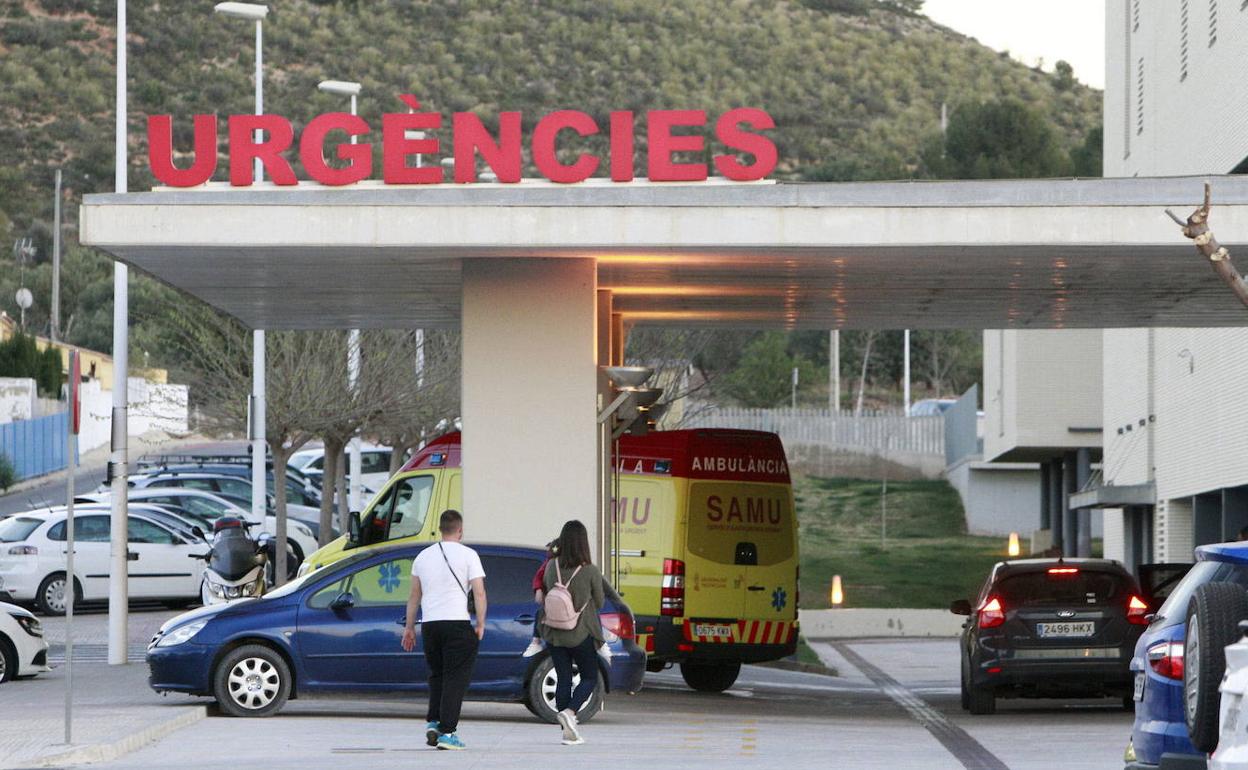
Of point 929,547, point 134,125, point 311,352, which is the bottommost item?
point 929,547

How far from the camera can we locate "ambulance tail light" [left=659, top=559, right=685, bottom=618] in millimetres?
22062

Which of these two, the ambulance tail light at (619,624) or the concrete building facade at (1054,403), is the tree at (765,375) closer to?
the concrete building facade at (1054,403)

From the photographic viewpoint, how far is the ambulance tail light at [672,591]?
22062 millimetres

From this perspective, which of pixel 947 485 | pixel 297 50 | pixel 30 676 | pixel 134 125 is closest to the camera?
pixel 30 676

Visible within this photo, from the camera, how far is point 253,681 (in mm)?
17203

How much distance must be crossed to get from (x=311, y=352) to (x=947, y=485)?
1360 inches

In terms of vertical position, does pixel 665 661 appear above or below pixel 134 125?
below

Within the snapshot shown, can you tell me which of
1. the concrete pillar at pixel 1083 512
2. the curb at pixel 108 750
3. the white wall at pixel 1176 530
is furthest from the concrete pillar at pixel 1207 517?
the curb at pixel 108 750

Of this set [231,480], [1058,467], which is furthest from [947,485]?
[231,480]

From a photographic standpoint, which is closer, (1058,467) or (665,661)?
(665,661)

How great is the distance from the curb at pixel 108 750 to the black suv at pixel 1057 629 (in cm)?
774

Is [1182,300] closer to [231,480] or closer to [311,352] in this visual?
[311,352]

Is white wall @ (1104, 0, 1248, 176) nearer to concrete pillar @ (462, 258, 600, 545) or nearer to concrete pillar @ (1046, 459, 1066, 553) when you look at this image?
concrete pillar @ (462, 258, 600, 545)

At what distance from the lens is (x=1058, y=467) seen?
55656 millimetres
